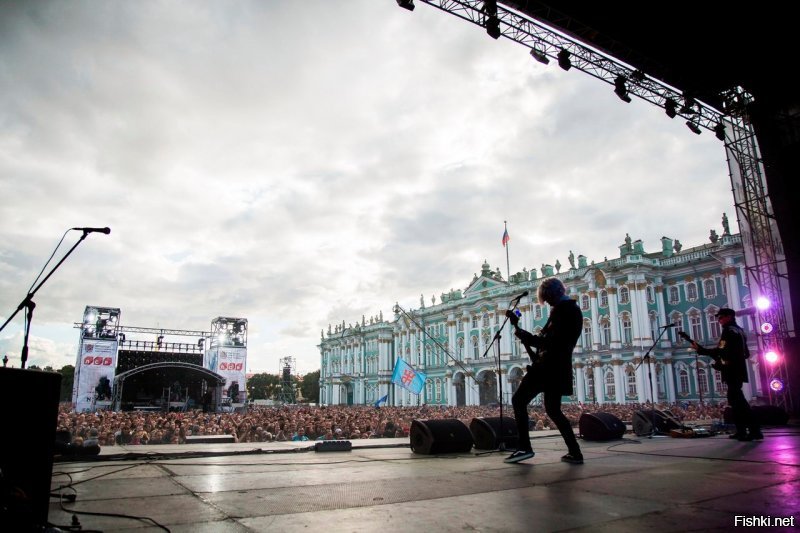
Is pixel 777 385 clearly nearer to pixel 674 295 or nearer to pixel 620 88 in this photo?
pixel 620 88

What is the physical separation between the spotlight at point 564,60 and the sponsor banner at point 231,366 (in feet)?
141

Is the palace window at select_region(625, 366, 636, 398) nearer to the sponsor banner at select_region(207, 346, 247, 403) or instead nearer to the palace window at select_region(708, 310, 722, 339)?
the palace window at select_region(708, 310, 722, 339)

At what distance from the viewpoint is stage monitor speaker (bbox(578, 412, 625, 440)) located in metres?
7.95

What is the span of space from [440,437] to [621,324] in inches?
1708

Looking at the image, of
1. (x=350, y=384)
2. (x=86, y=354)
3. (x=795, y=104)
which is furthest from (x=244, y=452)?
(x=350, y=384)

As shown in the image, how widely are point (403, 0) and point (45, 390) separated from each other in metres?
10.6

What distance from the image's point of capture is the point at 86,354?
139ft

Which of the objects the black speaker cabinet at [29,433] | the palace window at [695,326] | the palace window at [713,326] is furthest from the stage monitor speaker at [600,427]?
the palace window at [695,326]

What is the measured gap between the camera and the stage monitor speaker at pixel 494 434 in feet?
22.3

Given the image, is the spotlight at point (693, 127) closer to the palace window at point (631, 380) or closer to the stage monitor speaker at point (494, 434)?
the stage monitor speaker at point (494, 434)

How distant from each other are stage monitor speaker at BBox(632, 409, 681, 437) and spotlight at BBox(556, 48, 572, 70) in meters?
8.91

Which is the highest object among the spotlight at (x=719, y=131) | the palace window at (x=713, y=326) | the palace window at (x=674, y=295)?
the spotlight at (x=719, y=131)

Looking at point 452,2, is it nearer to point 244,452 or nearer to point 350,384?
point 244,452

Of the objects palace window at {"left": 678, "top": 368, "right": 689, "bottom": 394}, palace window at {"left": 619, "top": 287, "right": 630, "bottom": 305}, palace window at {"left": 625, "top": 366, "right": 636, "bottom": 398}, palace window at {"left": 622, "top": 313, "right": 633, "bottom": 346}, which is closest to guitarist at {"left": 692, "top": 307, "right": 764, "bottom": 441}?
palace window at {"left": 678, "top": 368, "right": 689, "bottom": 394}
